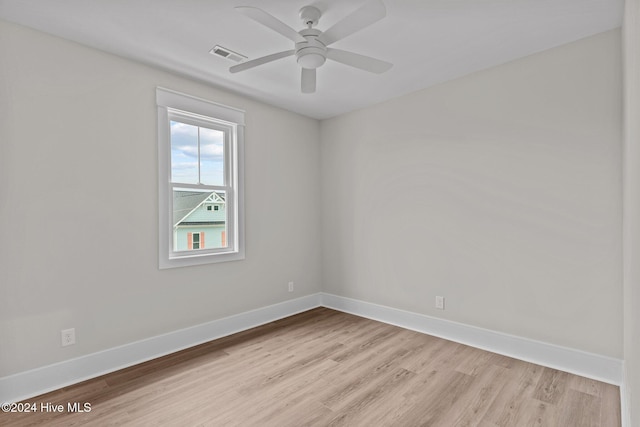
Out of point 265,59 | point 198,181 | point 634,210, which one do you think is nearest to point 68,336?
point 198,181

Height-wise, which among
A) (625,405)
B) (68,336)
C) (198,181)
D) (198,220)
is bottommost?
(625,405)

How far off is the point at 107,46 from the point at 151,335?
95.8 inches

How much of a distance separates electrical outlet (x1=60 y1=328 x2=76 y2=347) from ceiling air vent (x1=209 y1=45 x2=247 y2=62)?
243 cm

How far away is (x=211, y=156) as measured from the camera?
334 cm

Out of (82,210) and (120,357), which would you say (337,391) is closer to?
(120,357)

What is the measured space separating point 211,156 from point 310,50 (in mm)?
1713

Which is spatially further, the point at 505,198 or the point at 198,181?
the point at 198,181

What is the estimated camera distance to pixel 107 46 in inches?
97.7

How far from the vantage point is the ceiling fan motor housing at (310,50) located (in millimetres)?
2068

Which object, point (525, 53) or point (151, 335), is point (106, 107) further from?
point (525, 53)

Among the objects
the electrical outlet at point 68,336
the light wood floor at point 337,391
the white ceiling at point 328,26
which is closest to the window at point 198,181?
the white ceiling at point 328,26

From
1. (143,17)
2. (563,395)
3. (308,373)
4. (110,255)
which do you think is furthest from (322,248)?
(143,17)

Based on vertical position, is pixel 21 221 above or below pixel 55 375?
above

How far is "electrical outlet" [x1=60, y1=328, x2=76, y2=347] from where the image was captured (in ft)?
7.72
